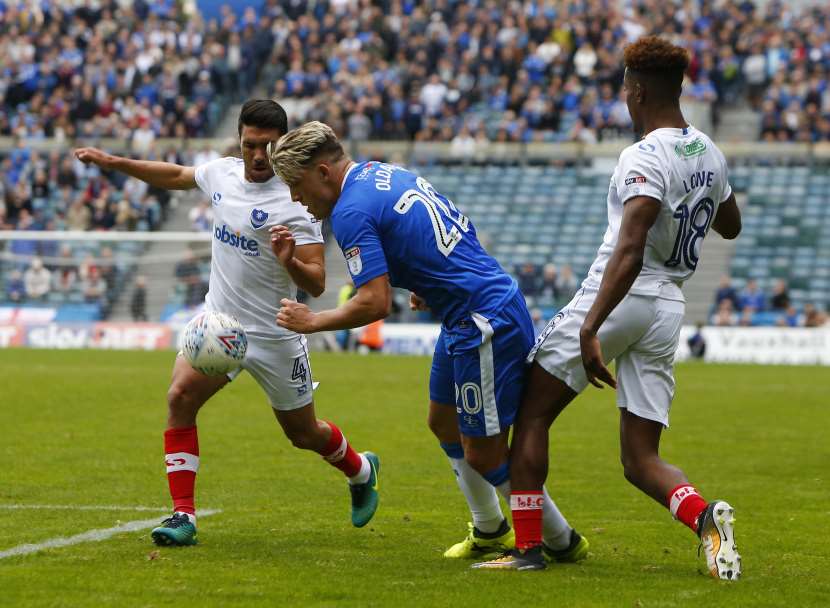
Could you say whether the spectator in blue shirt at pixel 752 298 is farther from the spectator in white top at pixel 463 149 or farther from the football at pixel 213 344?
the football at pixel 213 344

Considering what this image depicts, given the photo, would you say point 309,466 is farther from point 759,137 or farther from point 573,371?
point 759,137

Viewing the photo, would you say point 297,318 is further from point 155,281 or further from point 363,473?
point 155,281

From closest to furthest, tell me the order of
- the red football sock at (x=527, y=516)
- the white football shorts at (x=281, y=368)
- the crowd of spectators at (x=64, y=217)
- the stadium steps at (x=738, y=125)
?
the red football sock at (x=527, y=516) < the white football shorts at (x=281, y=368) < the crowd of spectators at (x=64, y=217) < the stadium steps at (x=738, y=125)

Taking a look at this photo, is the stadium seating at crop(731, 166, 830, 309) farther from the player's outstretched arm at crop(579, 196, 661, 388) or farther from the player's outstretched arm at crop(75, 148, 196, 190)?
the player's outstretched arm at crop(579, 196, 661, 388)

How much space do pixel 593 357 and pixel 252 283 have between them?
251 centimetres

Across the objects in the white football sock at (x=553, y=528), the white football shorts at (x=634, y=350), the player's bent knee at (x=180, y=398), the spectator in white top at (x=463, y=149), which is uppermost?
the white football shorts at (x=634, y=350)

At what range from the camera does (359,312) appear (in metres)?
6.26

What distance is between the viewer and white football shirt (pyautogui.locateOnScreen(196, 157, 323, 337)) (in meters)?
7.76

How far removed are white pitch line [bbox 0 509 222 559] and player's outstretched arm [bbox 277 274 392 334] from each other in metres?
2.00

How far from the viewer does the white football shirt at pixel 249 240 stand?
7758 millimetres

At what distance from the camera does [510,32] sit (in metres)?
37.7

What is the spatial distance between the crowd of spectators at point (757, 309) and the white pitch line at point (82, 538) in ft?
74.3

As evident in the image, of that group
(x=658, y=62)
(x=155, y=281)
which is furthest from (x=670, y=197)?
(x=155, y=281)

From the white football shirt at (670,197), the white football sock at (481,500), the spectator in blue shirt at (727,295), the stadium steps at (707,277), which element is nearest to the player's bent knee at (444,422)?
the white football sock at (481,500)
